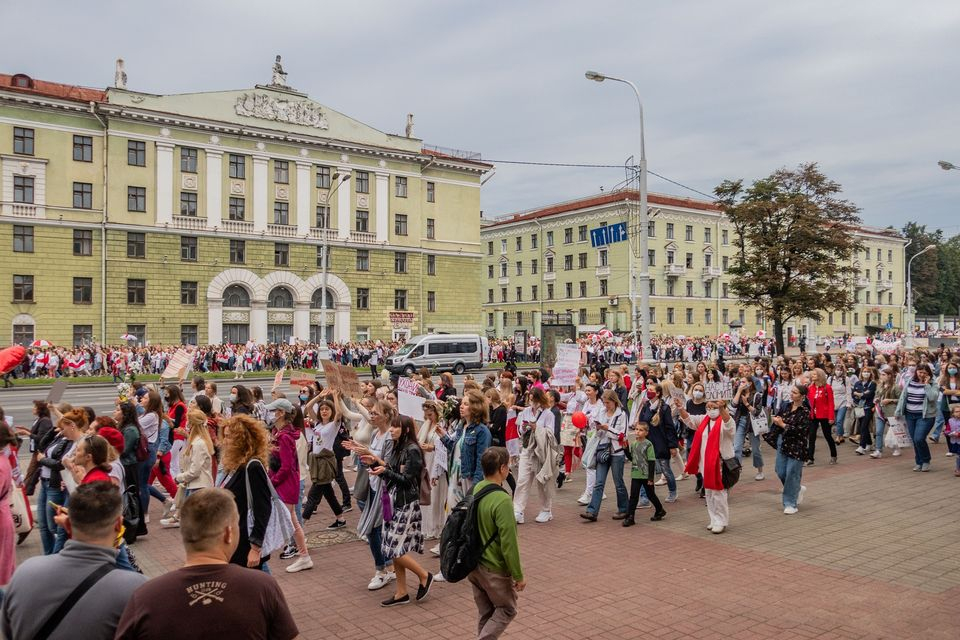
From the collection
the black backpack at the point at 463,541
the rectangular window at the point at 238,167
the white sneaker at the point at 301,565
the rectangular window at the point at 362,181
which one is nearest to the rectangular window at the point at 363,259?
the rectangular window at the point at 362,181

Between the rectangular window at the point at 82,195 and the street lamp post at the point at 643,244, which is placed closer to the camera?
the street lamp post at the point at 643,244

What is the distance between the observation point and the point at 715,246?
77375 millimetres

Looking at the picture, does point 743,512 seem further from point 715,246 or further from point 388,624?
point 715,246

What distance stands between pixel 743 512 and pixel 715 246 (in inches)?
2798

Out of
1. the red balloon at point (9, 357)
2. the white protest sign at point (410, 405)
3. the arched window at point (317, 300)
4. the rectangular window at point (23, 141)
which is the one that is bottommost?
the white protest sign at point (410, 405)

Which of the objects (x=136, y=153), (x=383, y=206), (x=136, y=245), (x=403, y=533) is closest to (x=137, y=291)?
(x=136, y=245)

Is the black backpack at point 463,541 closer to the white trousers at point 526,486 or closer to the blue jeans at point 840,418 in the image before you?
the white trousers at point 526,486

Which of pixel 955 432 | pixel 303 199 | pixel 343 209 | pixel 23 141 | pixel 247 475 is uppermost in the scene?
pixel 23 141

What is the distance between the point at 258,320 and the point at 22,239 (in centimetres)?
1469

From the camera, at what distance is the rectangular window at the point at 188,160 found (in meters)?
48.3

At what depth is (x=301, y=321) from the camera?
5256cm

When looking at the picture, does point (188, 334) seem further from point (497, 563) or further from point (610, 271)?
point (497, 563)

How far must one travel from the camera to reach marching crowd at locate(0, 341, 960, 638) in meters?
3.11

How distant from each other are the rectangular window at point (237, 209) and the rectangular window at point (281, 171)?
2858 mm
